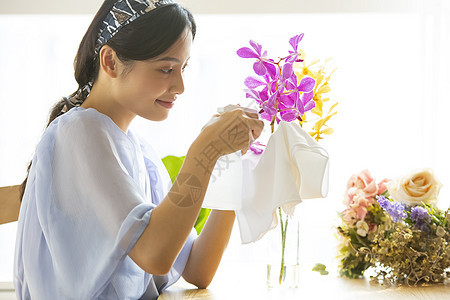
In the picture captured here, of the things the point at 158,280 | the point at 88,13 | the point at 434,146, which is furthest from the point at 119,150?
the point at 434,146

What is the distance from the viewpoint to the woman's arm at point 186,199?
97 centimetres

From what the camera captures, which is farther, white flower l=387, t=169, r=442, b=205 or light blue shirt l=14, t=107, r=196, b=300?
white flower l=387, t=169, r=442, b=205

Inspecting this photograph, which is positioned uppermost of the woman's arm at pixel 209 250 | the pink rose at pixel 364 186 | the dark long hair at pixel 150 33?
the dark long hair at pixel 150 33

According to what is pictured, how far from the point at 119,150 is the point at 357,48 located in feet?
4.72

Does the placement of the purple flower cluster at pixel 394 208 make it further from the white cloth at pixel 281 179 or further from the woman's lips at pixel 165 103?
the woman's lips at pixel 165 103

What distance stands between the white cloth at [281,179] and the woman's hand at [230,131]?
0.19ft

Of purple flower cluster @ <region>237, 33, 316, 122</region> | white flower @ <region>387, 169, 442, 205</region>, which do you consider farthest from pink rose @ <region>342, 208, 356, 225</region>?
purple flower cluster @ <region>237, 33, 316, 122</region>

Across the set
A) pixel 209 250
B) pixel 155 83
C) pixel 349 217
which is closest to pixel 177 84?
pixel 155 83

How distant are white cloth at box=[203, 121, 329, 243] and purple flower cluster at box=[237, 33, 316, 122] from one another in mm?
50

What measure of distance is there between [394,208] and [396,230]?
53 mm

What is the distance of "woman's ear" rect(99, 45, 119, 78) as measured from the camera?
1157 millimetres

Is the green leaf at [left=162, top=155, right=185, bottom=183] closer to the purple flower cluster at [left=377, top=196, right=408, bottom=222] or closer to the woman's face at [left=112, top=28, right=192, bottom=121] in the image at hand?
the woman's face at [left=112, top=28, right=192, bottom=121]

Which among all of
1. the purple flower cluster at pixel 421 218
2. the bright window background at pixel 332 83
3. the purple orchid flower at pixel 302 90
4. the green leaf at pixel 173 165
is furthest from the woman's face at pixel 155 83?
the bright window background at pixel 332 83

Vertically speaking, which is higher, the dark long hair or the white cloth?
the dark long hair
